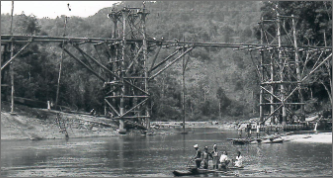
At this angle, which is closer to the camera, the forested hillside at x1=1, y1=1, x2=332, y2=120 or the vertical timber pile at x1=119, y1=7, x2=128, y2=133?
the forested hillside at x1=1, y1=1, x2=332, y2=120

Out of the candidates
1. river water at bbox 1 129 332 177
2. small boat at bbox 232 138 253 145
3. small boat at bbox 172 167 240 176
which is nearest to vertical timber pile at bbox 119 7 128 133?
river water at bbox 1 129 332 177

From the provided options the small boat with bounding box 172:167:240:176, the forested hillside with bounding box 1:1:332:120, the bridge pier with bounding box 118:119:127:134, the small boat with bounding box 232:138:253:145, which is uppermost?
the forested hillside with bounding box 1:1:332:120

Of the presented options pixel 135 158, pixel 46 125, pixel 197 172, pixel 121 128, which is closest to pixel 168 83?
pixel 121 128

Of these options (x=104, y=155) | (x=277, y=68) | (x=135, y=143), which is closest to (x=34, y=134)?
(x=135, y=143)

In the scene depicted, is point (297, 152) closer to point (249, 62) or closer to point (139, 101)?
point (249, 62)

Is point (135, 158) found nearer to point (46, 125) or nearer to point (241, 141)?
point (241, 141)

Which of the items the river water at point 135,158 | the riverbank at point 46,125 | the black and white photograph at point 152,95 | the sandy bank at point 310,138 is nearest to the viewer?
the river water at point 135,158

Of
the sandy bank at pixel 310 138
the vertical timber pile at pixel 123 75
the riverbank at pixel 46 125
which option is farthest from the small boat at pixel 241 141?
the vertical timber pile at pixel 123 75

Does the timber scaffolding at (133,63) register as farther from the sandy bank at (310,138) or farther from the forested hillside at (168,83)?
the sandy bank at (310,138)

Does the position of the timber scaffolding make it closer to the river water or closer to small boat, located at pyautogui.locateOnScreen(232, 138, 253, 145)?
the river water
